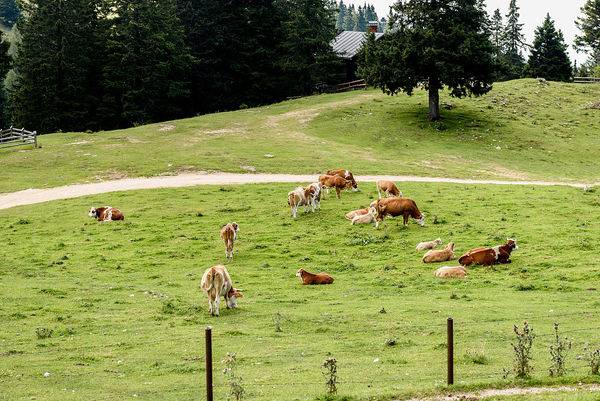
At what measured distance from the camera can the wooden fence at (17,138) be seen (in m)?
62.0

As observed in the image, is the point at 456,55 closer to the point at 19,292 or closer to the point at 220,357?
the point at 19,292

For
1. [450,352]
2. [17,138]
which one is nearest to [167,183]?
[17,138]

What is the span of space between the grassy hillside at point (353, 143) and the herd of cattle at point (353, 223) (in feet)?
31.8

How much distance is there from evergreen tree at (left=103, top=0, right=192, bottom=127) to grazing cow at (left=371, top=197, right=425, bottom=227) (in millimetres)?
51052

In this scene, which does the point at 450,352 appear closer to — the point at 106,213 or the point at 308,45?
the point at 106,213

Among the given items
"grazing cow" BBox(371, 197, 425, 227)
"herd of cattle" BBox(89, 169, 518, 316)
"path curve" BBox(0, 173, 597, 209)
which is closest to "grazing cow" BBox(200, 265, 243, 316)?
"herd of cattle" BBox(89, 169, 518, 316)

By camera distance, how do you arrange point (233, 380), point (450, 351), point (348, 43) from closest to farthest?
point (450, 351)
point (233, 380)
point (348, 43)

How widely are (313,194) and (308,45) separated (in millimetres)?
53603

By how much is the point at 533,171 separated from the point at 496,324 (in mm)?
36241

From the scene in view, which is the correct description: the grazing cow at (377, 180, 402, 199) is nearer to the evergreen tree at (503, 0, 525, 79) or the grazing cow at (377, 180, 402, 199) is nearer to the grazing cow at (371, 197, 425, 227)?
the grazing cow at (371, 197, 425, 227)

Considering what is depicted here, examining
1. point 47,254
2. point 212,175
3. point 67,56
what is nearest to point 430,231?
point 47,254

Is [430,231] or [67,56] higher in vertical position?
Result: [67,56]

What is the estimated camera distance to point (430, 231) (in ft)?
108

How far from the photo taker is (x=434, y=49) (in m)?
61.7
